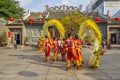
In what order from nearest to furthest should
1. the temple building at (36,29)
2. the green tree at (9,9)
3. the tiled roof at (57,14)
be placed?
the temple building at (36,29)
the tiled roof at (57,14)
the green tree at (9,9)

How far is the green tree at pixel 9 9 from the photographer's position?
5403cm

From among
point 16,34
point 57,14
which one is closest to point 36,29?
point 16,34

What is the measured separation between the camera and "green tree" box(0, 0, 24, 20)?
54.0m

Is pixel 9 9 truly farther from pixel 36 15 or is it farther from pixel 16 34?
pixel 16 34

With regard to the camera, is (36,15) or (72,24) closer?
(72,24)

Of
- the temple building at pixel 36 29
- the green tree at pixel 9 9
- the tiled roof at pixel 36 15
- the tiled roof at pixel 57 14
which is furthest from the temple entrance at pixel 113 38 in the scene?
the green tree at pixel 9 9

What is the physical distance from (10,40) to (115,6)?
117 feet

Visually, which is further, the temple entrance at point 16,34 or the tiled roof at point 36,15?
the tiled roof at point 36,15

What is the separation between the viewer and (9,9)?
5538 cm

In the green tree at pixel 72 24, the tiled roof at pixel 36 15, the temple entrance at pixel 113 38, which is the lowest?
the temple entrance at pixel 113 38

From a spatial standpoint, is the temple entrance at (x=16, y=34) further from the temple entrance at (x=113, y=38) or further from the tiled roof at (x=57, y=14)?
the temple entrance at (x=113, y=38)

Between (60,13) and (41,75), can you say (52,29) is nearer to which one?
(60,13)

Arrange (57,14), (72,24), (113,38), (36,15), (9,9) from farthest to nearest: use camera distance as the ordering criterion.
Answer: (9,9) < (36,15) < (57,14) < (113,38) < (72,24)

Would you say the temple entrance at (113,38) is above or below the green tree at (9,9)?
below
